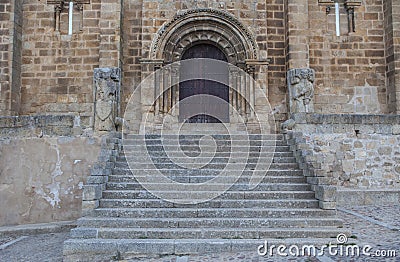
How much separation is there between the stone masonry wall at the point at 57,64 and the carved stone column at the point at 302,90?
6.07 metres

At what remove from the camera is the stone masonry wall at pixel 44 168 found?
7.89 meters

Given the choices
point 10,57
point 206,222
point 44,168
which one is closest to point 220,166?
point 206,222

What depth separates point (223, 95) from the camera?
38.9 ft

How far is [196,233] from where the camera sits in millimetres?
5676

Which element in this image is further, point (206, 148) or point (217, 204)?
point (206, 148)

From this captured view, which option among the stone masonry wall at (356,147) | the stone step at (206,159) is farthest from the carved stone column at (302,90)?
the stone step at (206,159)

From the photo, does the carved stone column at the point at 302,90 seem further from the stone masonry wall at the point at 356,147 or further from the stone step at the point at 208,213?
the stone step at the point at 208,213

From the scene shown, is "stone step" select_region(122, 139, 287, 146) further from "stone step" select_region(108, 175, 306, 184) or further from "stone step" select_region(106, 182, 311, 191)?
"stone step" select_region(106, 182, 311, 191)

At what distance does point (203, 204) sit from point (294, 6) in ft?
24.0

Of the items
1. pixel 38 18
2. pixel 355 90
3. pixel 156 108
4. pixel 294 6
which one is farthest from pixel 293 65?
pixel 38 18

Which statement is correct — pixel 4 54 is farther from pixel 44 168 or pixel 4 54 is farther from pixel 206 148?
pixel 206 148

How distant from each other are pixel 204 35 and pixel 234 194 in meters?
6.51

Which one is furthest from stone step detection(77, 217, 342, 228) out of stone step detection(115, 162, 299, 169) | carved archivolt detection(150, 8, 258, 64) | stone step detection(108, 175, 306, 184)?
carved archivolt detection(150, 8, 258, 64)

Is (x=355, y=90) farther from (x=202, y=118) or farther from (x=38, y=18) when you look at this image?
(x=38, y=18)
